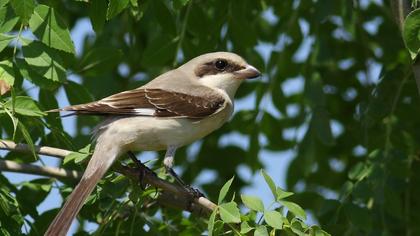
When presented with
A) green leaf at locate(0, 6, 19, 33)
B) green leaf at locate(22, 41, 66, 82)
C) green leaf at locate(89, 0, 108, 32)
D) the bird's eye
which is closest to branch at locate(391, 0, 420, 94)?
green leaf at locate(89, 0, 108, 32)

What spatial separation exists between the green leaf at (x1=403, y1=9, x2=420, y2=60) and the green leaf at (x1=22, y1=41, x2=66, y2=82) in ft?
4.76

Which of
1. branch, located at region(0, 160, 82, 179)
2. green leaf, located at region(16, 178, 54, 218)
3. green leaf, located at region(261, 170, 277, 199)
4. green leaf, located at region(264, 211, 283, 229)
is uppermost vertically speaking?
green leaf, located at region(261, 170, 277, 199)

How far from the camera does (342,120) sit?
6.02m

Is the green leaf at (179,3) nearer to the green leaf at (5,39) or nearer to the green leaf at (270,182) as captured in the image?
the green leaf at (5,39)

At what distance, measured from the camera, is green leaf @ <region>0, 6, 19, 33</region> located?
12.4 ft

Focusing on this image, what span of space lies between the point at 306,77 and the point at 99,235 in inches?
66.1

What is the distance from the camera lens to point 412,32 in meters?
3.43

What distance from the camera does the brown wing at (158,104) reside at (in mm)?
4227

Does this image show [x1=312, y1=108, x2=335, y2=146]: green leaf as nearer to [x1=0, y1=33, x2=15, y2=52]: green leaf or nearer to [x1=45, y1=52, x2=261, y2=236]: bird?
[x1=45, y1=52, x2=261, y2=236]: bird

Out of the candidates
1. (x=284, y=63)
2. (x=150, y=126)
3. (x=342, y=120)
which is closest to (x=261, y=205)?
(x=150, y=126)

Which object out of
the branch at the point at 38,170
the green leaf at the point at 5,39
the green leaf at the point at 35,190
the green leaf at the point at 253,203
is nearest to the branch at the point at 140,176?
the branch at the point at 38,170

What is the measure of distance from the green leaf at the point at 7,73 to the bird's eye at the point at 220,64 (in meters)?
1.40

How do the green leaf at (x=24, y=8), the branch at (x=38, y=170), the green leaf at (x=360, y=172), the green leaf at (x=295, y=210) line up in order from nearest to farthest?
the green leaf at (x=295, y=210) → the green leaf at (x=24, y=8) → the branch at (x=38, y=170) → the green leaf at (x=360, y=172)

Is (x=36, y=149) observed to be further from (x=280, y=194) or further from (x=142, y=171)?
(x=280, y=194)
